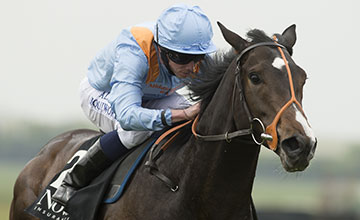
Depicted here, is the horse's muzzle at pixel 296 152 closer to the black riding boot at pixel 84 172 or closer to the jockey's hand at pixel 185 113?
the jockey's hand at pixel 185 113

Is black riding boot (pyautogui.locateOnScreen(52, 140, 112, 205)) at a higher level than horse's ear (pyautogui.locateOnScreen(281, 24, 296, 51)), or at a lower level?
lower

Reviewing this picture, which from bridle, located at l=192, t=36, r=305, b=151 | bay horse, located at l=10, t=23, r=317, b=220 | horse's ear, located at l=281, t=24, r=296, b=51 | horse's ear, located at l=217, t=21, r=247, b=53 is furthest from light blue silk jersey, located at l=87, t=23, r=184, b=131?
horse's ear, located at l=281, t=24, r=296, b=51

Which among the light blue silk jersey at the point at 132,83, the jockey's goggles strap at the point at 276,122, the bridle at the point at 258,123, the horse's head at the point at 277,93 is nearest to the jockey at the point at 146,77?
the light blue silk jersey at the point at 132,83

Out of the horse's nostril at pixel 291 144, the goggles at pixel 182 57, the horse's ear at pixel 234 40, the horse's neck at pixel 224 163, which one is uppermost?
the horse's ear at pixel 234 40

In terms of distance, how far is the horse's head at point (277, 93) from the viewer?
9.46ft

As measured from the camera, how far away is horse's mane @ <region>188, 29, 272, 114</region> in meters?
3.59

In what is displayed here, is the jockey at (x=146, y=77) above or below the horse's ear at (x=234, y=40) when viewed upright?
below

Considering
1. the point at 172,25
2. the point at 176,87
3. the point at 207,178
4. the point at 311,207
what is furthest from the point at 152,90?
the point at 311,207

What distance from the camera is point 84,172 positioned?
429 cm

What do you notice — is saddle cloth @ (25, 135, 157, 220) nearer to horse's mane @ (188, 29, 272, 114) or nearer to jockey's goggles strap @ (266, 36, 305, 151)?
horse's mane @ (188, 29, 272, 114)

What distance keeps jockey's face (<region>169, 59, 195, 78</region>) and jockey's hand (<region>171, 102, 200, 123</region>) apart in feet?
1.02

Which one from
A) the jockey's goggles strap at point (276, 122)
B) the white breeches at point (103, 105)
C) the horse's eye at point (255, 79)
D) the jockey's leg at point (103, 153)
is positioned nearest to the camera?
the jockey's goggles strap at point (276, 122)

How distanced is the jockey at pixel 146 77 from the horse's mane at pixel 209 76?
0.25 ft

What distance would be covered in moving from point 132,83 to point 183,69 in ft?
1.15
